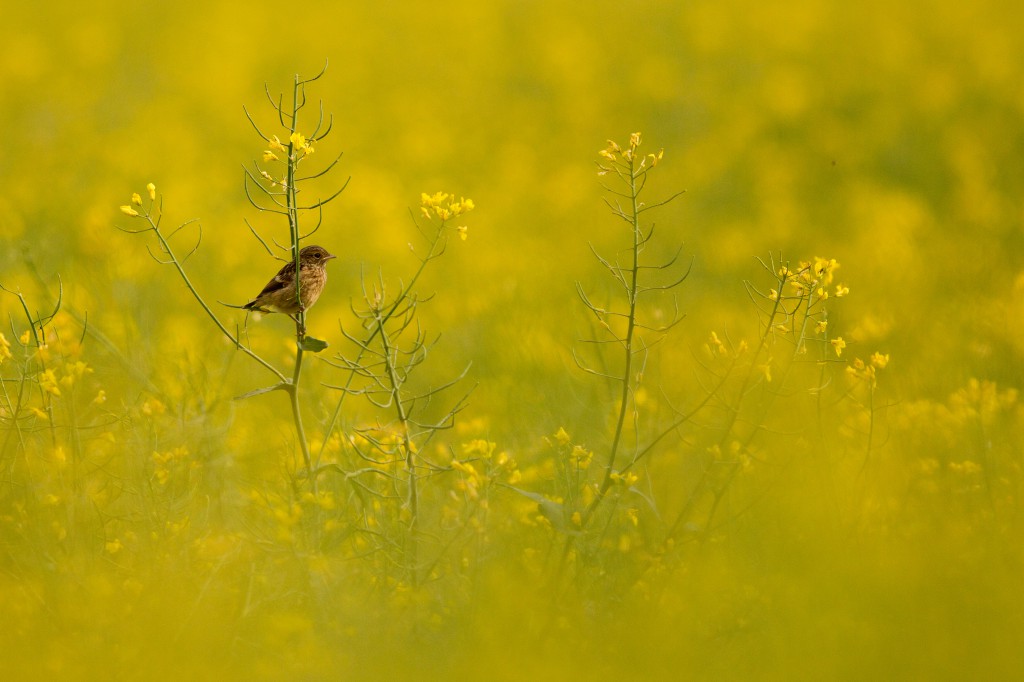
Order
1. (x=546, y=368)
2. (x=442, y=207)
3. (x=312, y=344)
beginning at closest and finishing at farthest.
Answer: (x=312, y=344), (x=442, y=207), (x=546, y=368)

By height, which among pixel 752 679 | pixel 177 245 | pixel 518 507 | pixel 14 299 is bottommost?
pixel 752 679

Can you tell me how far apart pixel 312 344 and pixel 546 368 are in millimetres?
2529

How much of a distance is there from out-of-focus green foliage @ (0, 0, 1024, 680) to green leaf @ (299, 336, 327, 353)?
0.31 m

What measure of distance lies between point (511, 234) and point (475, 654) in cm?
539

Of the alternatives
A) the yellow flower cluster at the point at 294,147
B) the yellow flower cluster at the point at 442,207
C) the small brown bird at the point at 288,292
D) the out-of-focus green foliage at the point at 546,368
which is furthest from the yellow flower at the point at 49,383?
the yellow flower cluster at the point at 442,207

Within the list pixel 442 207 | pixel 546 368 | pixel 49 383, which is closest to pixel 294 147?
pixel 442 207

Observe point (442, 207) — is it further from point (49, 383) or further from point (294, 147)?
point (49, 383)

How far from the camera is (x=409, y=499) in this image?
325 centimetres

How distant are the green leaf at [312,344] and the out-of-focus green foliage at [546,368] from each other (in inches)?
12.4

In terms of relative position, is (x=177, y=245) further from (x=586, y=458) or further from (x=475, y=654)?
(x=475, y=654)

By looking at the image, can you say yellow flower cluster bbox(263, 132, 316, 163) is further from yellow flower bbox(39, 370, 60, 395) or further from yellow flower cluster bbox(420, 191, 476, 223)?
yellow flower bbox(39, 370, 60, 395)

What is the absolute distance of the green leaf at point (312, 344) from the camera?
2.91 m

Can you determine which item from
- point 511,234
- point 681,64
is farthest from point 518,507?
point 681,64

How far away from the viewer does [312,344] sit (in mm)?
2947
